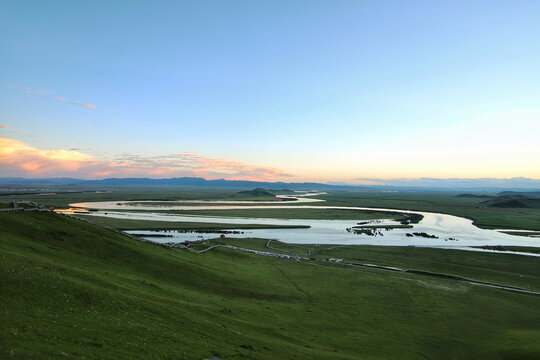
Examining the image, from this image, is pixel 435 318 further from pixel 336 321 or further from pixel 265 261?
pixel 265 261

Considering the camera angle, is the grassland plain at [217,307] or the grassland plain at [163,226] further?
the grassland plain at [163,226]

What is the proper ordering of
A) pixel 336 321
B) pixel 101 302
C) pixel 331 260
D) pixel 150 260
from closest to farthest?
pixel 101 302 < pixel 336 321 < pixel 150 260 < pixel 331 260

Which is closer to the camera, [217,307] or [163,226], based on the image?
[217,307]

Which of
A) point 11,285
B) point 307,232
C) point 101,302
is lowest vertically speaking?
point 307,232

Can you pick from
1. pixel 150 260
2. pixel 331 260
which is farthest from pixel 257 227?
pixel 150 260

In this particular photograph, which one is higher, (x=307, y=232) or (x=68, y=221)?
(x=68, y=221)

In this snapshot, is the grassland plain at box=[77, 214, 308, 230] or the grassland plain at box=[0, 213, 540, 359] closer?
the grassland plain at box=[0, 213, 540, 359]

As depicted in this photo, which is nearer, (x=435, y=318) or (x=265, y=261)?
(x=435, y=318)

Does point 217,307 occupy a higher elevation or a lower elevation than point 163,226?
higher
